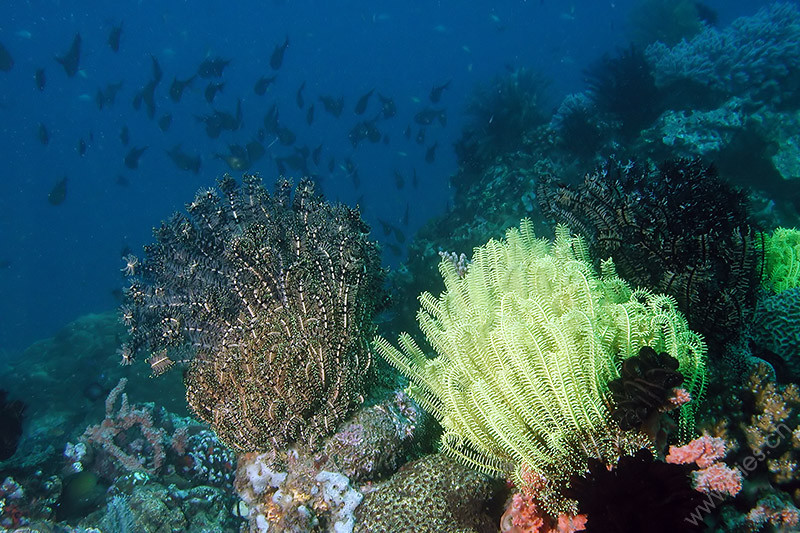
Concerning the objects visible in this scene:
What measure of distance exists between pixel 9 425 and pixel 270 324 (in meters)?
6.36

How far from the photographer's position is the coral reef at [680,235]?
3547 mm

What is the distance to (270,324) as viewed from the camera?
397cm

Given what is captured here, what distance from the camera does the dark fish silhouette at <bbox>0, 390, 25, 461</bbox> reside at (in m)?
6.90

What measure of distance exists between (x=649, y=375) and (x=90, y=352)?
17.9 meters

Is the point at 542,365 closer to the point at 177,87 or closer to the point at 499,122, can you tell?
the point at 499,122

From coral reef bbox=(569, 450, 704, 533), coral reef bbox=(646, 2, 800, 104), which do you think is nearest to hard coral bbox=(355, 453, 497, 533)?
coral reef bbox=(569, 450, 704, 533)

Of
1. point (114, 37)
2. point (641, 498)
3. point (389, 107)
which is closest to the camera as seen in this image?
point (641, 498)

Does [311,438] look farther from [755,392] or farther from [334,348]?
[755,392]

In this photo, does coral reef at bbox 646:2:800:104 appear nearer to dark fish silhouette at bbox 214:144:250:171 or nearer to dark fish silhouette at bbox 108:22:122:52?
dark fish silhouette at bbox 214:144:250:171

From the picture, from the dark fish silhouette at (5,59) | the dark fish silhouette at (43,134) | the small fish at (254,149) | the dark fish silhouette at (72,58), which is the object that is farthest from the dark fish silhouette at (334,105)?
the dark fish silhouette at (5,59)

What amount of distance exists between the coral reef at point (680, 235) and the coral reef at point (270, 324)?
2458 mm

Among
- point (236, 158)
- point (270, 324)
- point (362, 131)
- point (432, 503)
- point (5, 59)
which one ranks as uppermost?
point (5, 59)

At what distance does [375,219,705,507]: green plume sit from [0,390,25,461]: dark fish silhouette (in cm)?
707

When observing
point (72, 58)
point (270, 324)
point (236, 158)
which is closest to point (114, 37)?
point (72, 58)
